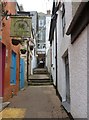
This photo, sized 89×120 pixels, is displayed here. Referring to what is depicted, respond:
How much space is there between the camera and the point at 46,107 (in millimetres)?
8406

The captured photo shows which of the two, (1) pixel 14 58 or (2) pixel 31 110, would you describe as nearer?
→ (2) pixel 31 110

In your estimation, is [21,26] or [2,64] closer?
[21,26]

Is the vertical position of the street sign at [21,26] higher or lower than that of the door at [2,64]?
higher

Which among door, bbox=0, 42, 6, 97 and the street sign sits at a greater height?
the street sign

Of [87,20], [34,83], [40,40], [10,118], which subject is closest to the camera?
[87,20]

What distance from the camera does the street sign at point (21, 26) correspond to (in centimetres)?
832

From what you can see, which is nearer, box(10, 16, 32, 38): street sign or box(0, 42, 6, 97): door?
box(10, 16, 32, 38): street sign

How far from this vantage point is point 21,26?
27.2 ft

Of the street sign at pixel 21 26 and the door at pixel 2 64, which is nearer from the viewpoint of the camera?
the street sign at pixel 21 26

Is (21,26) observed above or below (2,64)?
above

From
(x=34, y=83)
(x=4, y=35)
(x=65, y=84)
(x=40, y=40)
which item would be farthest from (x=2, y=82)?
(x=40, y=40)

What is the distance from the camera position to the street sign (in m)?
8.32

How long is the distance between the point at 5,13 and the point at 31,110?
10.8 ft

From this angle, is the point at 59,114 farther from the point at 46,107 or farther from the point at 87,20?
the point at 87,20
